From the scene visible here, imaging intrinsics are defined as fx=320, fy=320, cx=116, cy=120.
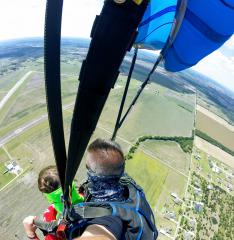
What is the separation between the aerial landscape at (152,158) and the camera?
30.6m

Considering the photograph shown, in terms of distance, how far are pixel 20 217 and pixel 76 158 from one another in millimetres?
28072

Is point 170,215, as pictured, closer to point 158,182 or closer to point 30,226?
point 158,182

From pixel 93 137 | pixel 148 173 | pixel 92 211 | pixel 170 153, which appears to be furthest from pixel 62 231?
pixel 170 153

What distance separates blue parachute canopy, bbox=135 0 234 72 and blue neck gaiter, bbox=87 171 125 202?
6.05ft

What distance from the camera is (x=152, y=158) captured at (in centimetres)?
4284

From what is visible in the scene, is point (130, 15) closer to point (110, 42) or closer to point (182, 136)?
point (110, 42)

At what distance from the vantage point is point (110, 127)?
152 ft

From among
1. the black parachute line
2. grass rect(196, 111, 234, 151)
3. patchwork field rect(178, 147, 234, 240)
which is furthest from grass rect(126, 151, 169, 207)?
the black parachute line

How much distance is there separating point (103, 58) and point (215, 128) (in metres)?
74.7

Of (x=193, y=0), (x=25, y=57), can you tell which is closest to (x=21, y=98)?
(x=25, y=57)

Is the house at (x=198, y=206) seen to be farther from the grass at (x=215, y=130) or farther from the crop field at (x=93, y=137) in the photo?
the grass at (x=215, y=130)

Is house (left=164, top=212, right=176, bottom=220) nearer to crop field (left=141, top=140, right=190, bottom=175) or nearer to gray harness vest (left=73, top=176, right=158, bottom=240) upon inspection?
crop field (left=141, top=140, right=190, bottom=175)

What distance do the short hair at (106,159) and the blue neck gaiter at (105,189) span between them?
42 mm

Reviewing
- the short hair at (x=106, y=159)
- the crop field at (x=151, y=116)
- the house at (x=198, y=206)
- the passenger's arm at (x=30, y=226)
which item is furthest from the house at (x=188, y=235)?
the short hair at (x=106, y=159)
